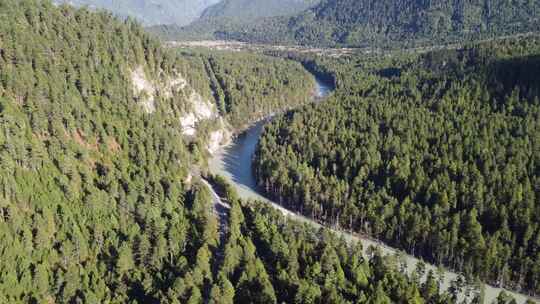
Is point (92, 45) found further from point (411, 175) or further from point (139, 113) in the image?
point (411, 175)

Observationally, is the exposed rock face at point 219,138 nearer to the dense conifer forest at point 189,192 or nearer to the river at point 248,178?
the river at point 248,178

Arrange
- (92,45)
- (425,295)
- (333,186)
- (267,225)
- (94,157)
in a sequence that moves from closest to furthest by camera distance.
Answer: (425,295) → (267,225) → (94,157) → (333,186) → (92,45)

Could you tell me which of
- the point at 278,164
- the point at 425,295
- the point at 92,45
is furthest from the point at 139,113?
the point at 425,295

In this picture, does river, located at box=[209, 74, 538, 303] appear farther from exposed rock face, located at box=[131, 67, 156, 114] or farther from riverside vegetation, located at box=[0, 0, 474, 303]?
exposed rock face, located at box=[131, 67, 156, 114]

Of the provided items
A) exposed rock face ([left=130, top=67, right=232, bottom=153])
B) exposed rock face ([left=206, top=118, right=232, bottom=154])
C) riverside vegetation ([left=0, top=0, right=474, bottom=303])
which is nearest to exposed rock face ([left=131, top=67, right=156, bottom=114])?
exposed rock face ([left=130, top=67, right=232, bottom=153])

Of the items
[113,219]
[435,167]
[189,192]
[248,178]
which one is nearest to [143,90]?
[248,178]

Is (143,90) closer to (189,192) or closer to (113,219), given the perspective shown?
(189,192)
